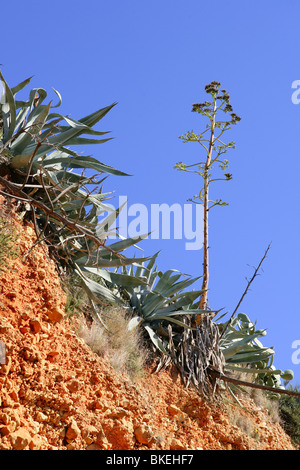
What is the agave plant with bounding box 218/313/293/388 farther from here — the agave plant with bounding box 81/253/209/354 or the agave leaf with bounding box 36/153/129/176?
the agave leaf with bounding box 36/153/129/176

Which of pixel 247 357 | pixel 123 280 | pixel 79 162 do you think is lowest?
pixel 247 357

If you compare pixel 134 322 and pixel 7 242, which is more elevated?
pixel 7 242

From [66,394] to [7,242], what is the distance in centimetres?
181

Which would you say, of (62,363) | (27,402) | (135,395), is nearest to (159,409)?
(135,395)

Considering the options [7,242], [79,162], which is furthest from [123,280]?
[7,242]

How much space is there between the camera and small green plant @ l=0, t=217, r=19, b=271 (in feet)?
20.9

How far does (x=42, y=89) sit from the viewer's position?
25.8 feet

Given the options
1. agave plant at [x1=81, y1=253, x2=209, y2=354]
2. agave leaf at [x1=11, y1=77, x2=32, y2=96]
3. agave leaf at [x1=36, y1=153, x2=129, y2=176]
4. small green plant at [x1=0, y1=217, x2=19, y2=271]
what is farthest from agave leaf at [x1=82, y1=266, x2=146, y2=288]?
agave leaf at [x1=11, y1=77, x2=32, y2=96]

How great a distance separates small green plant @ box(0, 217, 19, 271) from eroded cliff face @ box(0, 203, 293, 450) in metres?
0.09

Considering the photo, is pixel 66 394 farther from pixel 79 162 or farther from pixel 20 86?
pixel 20 86

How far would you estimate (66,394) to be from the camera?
19.3ft
